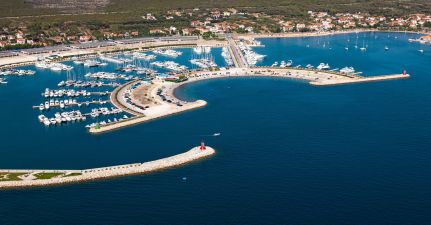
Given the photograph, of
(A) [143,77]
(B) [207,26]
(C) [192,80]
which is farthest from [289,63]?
(B) [207,26]

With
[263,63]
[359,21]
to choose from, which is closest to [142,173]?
[263,63]

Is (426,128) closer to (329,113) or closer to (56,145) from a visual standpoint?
(329,113)

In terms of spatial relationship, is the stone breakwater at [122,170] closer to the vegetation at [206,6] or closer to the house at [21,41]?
the house at [21,41]

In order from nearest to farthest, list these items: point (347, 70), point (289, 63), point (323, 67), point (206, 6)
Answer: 1. point (347, 70)
2. point (323, 67)
3. point (289, 63)
4. point (206, 6)

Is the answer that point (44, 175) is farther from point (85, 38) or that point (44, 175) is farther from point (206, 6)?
point (206, 6)

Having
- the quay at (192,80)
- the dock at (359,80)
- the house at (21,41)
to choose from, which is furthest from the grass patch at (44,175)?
the house at (21,41)
